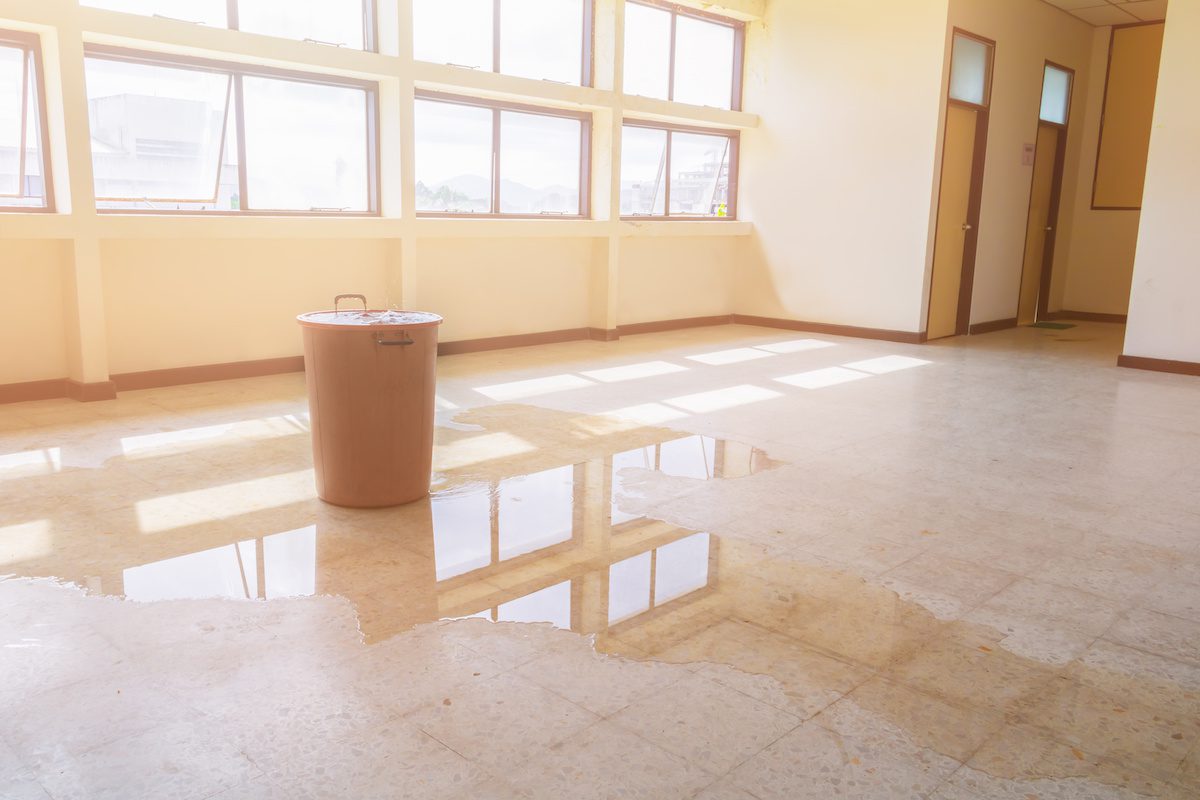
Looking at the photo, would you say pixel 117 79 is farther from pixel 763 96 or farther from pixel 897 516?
pixel 763 96

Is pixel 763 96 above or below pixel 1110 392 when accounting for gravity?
above

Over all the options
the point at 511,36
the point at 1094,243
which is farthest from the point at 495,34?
the point at 1094,243

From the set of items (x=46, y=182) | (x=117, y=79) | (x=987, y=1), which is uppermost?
(x=987, y=1)

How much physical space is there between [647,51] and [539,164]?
1727 mm

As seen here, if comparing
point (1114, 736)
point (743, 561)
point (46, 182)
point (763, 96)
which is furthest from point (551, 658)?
point (763, 96)

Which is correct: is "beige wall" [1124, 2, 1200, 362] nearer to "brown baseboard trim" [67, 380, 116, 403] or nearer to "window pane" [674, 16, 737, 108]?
"window pane" [674, 16, 737, 108]

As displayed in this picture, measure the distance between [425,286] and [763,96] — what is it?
4.48m

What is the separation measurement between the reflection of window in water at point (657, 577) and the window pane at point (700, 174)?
6482 mm

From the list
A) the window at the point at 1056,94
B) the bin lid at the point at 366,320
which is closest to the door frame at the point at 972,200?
the window at the point at 1056,94

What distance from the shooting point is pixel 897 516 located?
368 centimetres

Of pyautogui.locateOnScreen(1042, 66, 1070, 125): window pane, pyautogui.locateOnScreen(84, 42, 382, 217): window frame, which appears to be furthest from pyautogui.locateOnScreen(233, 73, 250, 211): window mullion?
pyautogui.locateOnScreen(1042, 66, 1070, 125): window pane

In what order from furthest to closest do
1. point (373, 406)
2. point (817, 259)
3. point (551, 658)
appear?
1. point (817, 259)
2. point (373, 406)
3. point (551, 658)

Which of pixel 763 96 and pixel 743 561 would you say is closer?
pixel 743 561

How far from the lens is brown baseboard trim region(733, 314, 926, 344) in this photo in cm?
873
